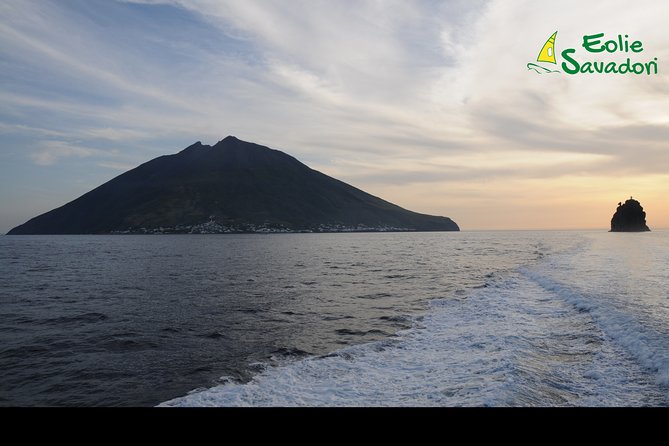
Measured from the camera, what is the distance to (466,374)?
12.6 m

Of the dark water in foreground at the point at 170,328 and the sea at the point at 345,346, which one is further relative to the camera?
the dark water in foreground at the point at 170,328

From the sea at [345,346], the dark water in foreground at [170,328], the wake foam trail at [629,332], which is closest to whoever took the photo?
the sea at [345,346]

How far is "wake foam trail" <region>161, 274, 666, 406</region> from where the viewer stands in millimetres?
10820

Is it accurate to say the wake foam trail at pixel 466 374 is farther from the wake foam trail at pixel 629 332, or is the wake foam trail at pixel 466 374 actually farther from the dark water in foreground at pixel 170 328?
the dark water in foreground at pixel 170 328

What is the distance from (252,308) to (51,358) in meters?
11.7

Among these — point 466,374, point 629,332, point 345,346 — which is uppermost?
point 629,332

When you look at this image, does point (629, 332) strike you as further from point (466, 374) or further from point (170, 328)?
point (170, 328)

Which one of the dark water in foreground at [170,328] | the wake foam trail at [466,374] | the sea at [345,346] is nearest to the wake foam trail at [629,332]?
the sea at [345,346]

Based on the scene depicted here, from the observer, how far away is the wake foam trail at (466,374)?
35.5ft

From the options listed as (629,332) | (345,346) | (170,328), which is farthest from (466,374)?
(170,328)

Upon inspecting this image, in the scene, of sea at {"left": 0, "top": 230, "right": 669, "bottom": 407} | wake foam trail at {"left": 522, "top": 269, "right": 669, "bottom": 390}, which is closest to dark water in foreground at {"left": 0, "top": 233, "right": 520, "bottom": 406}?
sea at {"left": 0, "top": 230, "right": 669, "bottom": 407}

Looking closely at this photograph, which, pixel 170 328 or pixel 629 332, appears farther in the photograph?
pixel 170 328
